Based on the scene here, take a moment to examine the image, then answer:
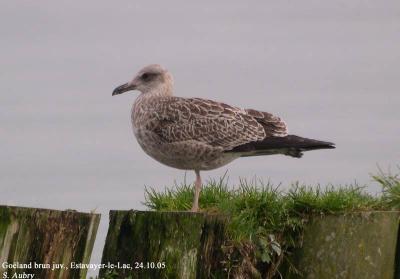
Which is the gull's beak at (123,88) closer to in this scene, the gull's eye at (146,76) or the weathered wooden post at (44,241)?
the gull's eye at (146,76)

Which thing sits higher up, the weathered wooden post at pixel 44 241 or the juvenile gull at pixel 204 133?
the juvenile gull at pixel 204 133

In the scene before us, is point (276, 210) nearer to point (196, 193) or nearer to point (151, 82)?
point (196, 193)

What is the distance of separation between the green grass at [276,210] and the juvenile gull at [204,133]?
1.05 meters

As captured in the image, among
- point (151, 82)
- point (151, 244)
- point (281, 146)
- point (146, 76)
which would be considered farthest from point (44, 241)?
point (146, 76)

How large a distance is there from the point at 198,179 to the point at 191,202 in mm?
328

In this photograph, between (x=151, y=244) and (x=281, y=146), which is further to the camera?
(x=281, y=146)

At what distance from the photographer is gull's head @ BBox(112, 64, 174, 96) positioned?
1515 centimetres

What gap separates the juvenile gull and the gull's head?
15.9 inches

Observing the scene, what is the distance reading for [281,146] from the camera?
13.8m

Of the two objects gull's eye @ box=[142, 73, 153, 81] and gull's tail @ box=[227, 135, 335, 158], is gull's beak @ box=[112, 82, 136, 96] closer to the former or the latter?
gull's eye @ box=[142, 73, 153, 81]

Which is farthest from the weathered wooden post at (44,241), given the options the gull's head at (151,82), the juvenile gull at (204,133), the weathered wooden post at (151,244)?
the gull's head at (151,82)

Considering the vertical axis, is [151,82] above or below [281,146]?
above

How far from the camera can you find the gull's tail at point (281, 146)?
13680 millimetres

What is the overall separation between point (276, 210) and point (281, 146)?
2.31 meters
